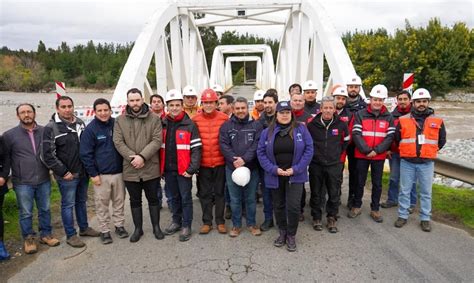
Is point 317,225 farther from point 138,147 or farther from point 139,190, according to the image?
point 138,147

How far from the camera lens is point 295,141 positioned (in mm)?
4219

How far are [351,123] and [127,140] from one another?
10.1 ft

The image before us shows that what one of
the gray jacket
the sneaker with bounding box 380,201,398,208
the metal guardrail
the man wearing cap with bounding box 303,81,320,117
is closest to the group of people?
the gray jacket

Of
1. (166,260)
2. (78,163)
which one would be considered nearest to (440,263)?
(166,260)

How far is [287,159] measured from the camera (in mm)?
4262

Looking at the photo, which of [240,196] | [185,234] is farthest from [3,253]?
[240,196]

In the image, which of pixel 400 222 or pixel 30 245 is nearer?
pixel 30 245

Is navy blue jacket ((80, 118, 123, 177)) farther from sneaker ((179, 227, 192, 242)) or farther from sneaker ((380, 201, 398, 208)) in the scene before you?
sneaker ((380, 201, 398, 208))

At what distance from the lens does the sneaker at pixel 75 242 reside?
436 cm

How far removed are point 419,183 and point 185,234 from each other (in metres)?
3.10

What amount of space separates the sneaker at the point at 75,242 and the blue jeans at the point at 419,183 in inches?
160

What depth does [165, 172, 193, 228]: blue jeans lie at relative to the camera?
4.69 meters

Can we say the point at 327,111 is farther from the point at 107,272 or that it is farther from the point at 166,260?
the point at 107,272

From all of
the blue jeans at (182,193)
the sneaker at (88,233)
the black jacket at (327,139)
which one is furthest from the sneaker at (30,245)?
the black jacket at (327,139)
